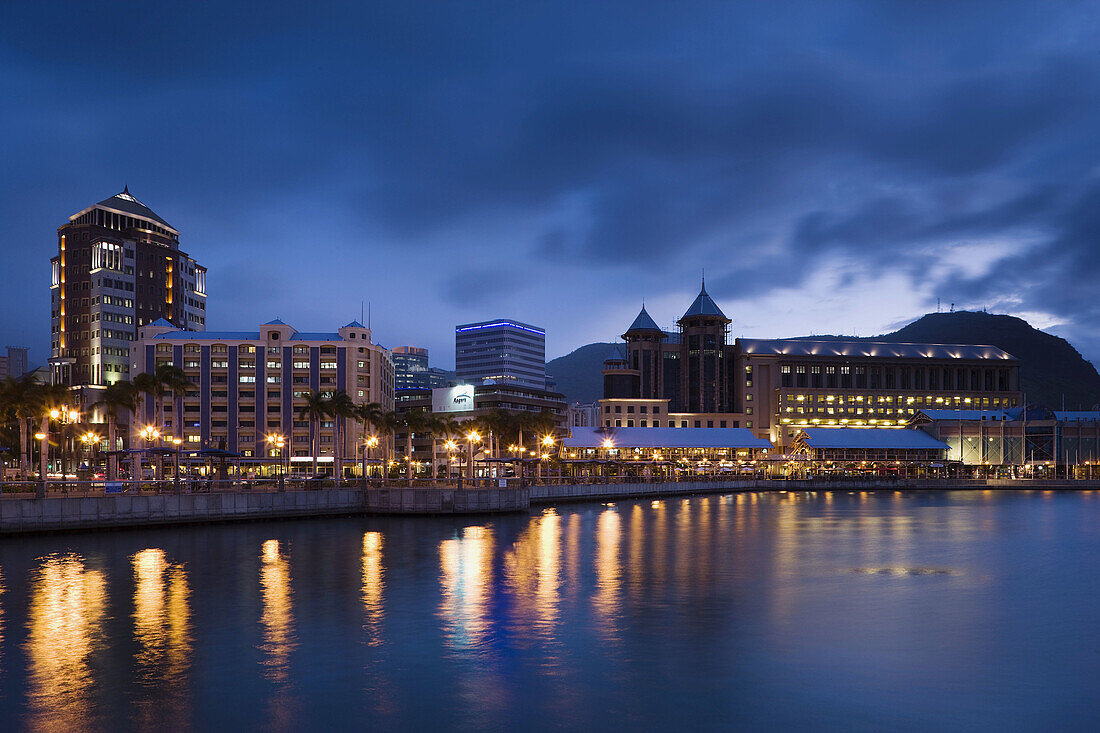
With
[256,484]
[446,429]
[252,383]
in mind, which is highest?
[252,383]

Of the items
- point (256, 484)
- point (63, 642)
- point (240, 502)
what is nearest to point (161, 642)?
point (63, 642)

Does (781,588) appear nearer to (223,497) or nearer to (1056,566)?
(1056,566)

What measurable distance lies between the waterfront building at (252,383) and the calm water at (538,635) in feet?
414

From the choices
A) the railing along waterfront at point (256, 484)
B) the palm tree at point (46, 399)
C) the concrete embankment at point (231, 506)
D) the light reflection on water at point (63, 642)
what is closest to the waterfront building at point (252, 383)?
the railing along waterfront at point (256, 484)

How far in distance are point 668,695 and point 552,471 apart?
149869 mm

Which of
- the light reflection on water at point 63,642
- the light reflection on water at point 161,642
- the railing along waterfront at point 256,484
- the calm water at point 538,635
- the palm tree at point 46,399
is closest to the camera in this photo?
the light reflection on water at point 63,642

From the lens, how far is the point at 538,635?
36.1m

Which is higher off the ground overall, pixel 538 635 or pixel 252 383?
pixel 252 383

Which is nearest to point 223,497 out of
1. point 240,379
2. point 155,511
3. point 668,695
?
point 155,511

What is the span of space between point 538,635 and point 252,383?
171 metres

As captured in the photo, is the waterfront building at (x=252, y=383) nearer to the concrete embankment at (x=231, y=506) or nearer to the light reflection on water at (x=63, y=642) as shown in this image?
the concrete embankment at (x=231, y=506)

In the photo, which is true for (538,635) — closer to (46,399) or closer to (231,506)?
(231,506)

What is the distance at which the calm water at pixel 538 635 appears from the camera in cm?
2622

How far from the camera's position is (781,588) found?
4969 centimetres
